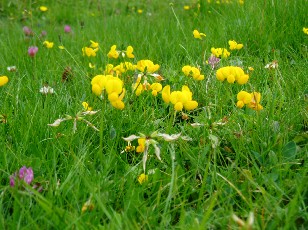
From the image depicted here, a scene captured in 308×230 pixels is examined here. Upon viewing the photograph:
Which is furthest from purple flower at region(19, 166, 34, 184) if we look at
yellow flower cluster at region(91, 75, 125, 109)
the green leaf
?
the green leaf

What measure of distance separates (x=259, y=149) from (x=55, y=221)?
749 millimetres

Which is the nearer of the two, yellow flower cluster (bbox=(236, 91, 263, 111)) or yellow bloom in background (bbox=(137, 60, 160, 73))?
yellow flower cluster (bbox=(236, 91, 263, 111))

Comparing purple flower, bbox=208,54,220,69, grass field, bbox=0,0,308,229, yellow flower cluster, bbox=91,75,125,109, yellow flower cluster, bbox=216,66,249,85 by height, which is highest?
yellow flower cluster, bbox=91,75,125,109

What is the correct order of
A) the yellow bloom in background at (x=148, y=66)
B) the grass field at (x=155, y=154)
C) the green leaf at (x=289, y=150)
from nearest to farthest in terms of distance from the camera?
the grass field at (x=155, y=154) < the green leaf at (x=289, y=150) < the yellow bloom in background at (x=148, y=66)

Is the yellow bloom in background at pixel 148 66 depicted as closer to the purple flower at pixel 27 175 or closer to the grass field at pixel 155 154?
the grass field at pixel 155 154

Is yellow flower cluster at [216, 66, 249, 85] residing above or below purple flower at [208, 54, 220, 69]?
above

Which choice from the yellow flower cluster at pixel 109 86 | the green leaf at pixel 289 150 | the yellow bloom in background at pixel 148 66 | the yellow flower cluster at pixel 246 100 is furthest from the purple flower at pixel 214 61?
the yellow flower cluster at pixel 109 86

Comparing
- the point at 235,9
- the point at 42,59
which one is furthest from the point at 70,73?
the point at 235,9

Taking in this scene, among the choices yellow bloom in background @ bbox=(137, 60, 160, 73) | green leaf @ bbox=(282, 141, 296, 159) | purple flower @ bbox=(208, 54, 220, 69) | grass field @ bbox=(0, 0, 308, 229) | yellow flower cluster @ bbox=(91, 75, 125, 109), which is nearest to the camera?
grass field @ bbox=(0, 0, 308, 229)

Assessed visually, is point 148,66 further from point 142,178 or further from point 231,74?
point 142,178

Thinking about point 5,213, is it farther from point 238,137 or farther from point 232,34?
point 232,34

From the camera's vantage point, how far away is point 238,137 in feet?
4.55

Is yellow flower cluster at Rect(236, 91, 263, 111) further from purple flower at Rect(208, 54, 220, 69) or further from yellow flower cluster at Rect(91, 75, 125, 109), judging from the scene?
purple flower at Rect(208, 54, 220, 69)

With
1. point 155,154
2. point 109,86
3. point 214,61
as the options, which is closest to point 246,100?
point 155,154
